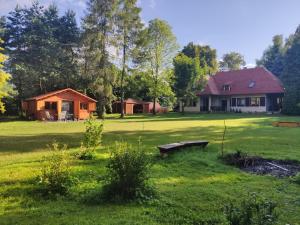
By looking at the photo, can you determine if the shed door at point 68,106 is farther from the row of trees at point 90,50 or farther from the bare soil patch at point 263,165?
the bare soil patch at point 263,165

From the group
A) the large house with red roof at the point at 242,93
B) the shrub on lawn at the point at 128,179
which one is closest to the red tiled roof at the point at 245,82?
the large house with red roof at the point at 242,93

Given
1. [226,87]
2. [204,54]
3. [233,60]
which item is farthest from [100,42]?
[233,60]

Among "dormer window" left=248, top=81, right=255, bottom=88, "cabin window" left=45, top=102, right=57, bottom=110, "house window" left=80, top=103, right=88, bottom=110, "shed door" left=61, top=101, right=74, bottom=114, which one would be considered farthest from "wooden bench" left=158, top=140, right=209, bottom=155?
"dormer window" left=248, top=81, right=255, bottom=88

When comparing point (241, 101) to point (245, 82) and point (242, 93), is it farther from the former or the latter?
point (245, 82)

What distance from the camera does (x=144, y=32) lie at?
1543 inches

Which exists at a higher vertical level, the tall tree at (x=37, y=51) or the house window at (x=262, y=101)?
the tall tree at (x=37, y=51)

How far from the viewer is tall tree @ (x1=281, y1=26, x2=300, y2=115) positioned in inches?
1428

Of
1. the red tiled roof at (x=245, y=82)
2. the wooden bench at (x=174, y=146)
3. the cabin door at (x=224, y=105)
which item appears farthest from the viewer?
the cabin door at (x=224, y=105)

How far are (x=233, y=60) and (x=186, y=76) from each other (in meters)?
46.2

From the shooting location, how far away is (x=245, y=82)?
157 feet

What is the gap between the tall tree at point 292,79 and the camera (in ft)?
119

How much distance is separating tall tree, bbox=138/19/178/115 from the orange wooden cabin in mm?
9612

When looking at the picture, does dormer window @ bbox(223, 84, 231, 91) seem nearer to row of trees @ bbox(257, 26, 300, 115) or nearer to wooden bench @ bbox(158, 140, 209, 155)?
row of trees @ bbox(257, 26, 300, 115)

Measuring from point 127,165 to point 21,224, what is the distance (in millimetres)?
1976
